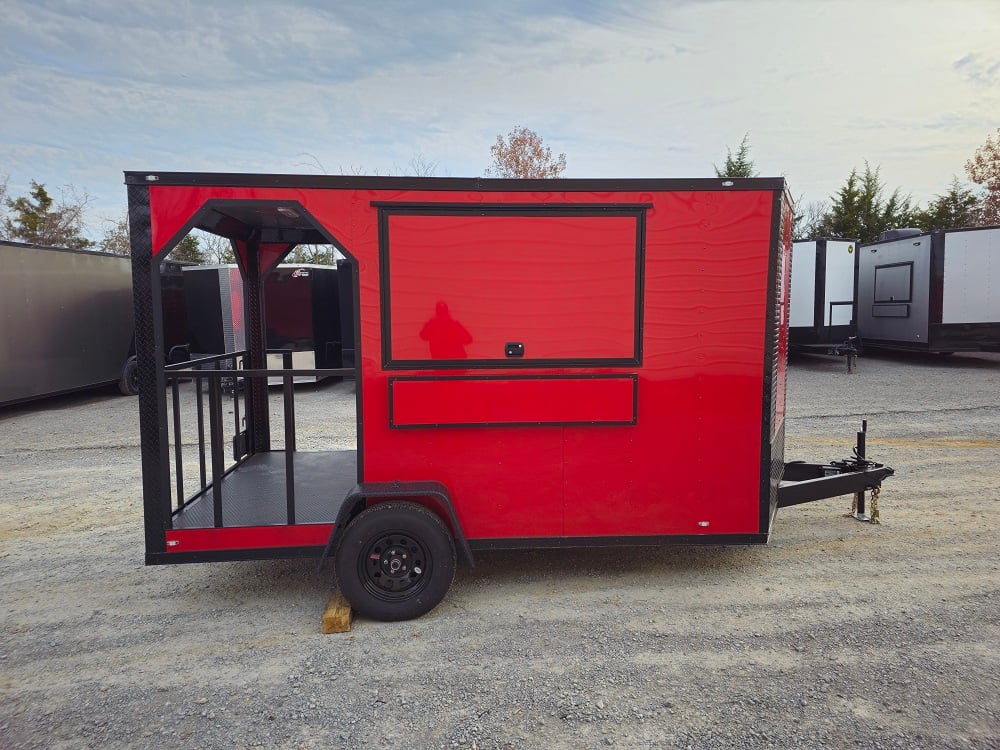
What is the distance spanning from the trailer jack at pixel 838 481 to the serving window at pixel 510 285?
1774 mm

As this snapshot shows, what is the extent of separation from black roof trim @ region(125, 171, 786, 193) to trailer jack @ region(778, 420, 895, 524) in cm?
213

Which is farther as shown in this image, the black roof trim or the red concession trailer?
the red concession trailer

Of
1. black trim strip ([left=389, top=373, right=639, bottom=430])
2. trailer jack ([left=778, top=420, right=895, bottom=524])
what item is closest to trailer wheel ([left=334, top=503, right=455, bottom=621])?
black trim strip ([left=389, top=373, right=639, bottom=430])

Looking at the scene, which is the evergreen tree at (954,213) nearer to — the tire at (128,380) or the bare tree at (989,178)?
the bare tree at (989,178)

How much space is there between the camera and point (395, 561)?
375cm

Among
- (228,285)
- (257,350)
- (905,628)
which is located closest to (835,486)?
(905,628)

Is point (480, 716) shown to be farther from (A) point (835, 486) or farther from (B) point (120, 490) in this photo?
(B) point (120, 490)

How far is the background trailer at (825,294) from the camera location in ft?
49.8

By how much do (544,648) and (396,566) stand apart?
0.94 meters

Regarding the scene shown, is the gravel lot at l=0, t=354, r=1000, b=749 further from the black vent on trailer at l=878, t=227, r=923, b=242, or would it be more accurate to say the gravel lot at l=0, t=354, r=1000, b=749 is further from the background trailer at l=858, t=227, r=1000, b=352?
the black vent on trailer at l=878, t=227, r=923, b=242

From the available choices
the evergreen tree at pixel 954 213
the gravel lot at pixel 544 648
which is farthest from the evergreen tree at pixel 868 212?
the gravel lot at pixel 544 648

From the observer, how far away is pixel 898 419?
379 inches

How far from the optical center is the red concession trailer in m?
3.68

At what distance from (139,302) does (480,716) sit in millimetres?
2759
